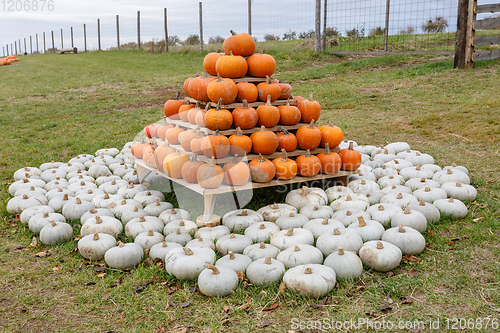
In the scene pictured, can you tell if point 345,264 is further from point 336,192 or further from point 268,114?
point 268,114

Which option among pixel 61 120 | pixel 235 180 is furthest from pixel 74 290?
pixel 61 120

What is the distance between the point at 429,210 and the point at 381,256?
1.07 metres

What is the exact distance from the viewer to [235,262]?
3072mm

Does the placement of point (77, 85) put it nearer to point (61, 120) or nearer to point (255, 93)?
point (61, 120)

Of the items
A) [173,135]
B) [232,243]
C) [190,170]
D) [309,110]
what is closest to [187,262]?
[232,243]

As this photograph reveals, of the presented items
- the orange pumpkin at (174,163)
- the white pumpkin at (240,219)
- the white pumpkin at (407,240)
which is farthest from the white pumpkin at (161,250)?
the white pumpkin at (407,240)

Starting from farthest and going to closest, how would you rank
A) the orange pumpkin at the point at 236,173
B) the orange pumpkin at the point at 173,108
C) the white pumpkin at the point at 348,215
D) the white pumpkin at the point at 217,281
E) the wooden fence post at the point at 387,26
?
the wooden fence post at the point at 387,26 < the orange pumpkin at the point at 173,108 < the orange pumpkin at the point at 236,173 < the white pumpkin at the point at 348,215 < the white pumpkin at the point at 217,281

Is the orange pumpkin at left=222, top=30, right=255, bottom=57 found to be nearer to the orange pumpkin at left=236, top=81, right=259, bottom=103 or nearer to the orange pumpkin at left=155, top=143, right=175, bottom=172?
the orange pumpkin at left=236, top=81, right=259, bottom=103

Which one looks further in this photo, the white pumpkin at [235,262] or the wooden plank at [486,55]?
the wooden plank at [486,55]

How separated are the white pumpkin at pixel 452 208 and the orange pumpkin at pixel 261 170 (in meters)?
1.66

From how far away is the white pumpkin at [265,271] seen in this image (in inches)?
114

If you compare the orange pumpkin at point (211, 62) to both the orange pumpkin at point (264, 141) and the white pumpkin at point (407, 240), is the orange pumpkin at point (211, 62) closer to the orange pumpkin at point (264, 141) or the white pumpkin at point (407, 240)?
the orange pumpkin at point (264, 141)

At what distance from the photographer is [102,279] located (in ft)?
10.4

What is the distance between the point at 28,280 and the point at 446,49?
13675mm
